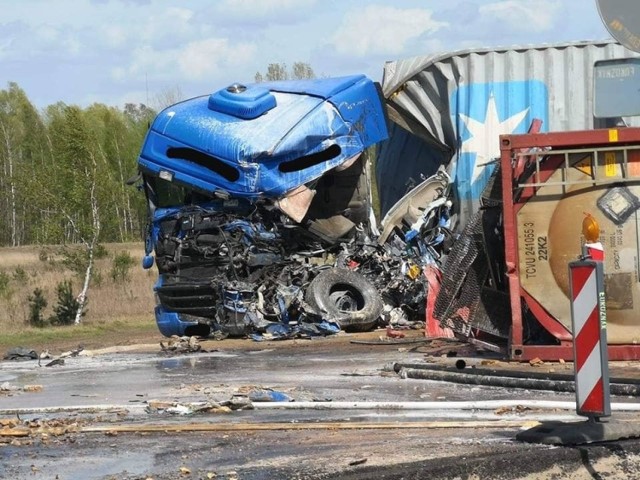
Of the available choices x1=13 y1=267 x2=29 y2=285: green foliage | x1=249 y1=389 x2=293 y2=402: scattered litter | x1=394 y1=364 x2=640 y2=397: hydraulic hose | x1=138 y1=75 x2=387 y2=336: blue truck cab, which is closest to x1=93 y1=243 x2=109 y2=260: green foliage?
x1=13 y1=267 x2=29 y2=285: green foliage

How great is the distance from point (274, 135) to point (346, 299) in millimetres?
2176

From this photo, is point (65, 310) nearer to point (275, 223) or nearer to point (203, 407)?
point (275, 223)

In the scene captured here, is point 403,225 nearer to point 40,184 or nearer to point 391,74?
point 391,74

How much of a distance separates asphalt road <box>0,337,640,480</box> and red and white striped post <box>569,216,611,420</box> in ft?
0.81

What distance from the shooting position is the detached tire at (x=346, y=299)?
13.3 meters

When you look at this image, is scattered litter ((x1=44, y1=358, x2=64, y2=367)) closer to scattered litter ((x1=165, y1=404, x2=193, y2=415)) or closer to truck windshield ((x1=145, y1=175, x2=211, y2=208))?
truck windshield ((x1=145, y1=175, x2=211, y2=208))

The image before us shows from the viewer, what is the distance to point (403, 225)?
1455 cm

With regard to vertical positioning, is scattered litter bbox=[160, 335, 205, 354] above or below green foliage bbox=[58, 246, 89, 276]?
below

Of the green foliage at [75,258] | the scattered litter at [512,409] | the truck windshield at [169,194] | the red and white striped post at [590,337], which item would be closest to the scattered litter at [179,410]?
the scattered litter at [512,409]

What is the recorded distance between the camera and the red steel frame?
902cm

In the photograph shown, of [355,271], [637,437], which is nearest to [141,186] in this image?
[355,271]

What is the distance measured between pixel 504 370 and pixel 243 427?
266 cm

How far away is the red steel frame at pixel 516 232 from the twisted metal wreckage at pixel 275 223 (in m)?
4.23

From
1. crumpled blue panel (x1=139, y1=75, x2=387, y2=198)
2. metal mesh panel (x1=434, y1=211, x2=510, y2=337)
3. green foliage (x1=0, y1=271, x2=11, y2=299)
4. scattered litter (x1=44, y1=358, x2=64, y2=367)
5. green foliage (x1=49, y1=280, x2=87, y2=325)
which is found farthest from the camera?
green foliage (x1=0, y1=271, x2=11, y2=299)
